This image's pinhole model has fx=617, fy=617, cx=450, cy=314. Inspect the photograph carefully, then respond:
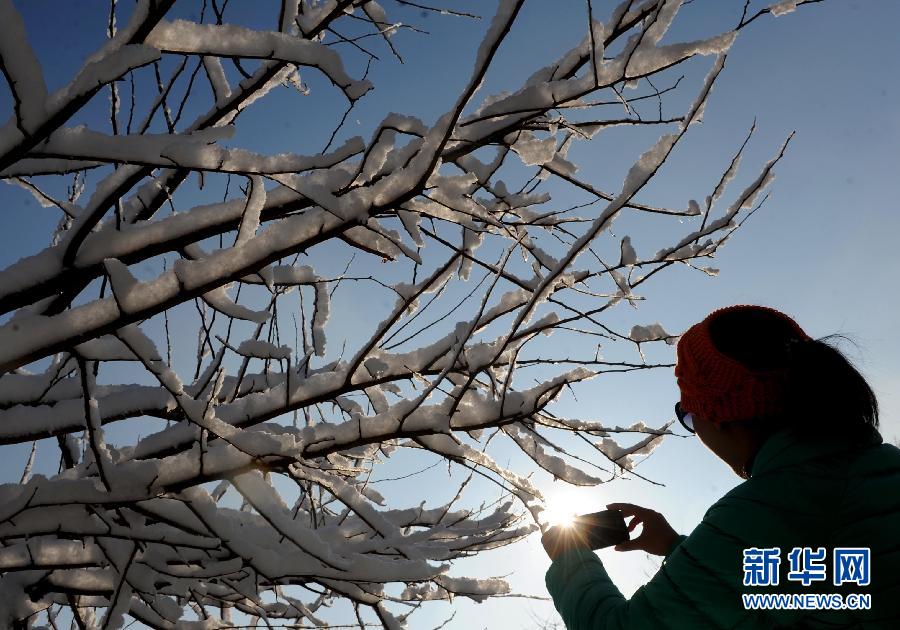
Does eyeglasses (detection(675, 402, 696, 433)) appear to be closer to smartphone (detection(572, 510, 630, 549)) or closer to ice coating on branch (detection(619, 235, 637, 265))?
smartphone (detection(572, 510, 630, 549))

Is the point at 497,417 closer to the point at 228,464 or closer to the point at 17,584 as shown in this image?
the point at 228,464

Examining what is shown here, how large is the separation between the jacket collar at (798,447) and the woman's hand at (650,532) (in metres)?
0.47

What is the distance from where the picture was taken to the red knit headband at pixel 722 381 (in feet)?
3.88

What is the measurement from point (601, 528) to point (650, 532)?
16 cm

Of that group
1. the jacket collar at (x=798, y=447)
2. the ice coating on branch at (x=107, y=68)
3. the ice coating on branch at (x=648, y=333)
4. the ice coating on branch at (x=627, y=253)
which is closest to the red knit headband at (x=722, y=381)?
the jacket collar at (x=798, y=447)

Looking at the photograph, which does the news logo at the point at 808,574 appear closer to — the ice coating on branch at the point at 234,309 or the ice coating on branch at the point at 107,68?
the ice coating on branch at the point at 107,68

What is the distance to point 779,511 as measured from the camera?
0.94 metres

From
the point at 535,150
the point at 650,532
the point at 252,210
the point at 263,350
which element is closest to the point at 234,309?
the point at 263,350

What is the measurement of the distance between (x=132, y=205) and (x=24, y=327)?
88 cm

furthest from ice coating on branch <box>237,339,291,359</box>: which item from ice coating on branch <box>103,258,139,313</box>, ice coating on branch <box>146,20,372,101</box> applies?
ice coating on branch <box>146,20,372,101</box>

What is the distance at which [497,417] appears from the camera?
201 centimetres

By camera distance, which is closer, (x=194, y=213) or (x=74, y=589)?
(x=194, y=213)

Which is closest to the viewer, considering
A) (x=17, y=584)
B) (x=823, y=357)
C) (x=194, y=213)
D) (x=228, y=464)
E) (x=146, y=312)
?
(x=823, y=357)

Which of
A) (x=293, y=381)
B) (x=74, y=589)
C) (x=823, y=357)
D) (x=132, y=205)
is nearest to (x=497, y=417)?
(x=293, y=381)
